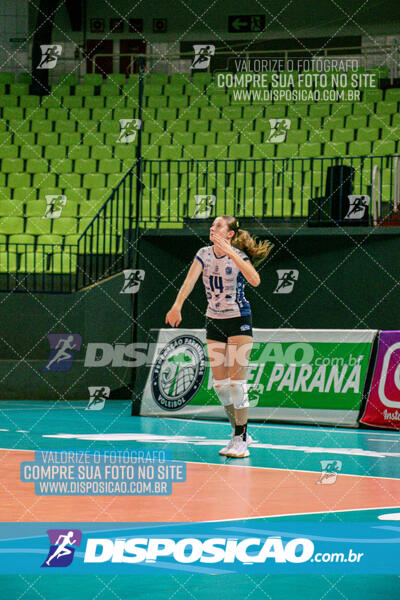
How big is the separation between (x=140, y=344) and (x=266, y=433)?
5613mm

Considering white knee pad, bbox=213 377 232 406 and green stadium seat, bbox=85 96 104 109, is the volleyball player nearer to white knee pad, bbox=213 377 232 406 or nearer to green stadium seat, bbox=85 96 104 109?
white knee pad, bbox=213 377 232 406

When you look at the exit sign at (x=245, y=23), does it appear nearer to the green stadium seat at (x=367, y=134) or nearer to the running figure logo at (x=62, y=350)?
the green stadium seat at (x=367, y=134)

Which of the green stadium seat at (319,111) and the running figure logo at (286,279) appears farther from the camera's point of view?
the green stadium seat at (319,111)

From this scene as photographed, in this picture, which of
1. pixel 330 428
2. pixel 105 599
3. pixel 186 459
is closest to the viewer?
pixel 105 599

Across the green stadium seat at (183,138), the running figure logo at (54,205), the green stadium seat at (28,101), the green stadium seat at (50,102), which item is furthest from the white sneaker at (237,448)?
the green stadium seat at (28,101)

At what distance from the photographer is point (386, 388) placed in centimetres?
1269

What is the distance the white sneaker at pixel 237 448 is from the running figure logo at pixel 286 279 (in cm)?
765

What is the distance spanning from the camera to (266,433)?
1183 cm

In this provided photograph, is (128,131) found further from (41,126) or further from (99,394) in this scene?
(99,394)

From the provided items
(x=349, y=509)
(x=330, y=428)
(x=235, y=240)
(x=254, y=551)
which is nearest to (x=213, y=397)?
(x=330, y=428)

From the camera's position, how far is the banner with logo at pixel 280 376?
13016 mm

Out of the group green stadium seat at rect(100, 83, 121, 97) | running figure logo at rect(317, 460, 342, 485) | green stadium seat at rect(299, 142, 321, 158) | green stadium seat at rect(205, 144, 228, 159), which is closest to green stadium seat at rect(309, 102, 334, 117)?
green stadium seat at rect(299, 142, 321, 158)

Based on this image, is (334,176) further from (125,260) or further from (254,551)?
(254,551)

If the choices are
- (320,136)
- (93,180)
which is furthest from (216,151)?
(93,180)
